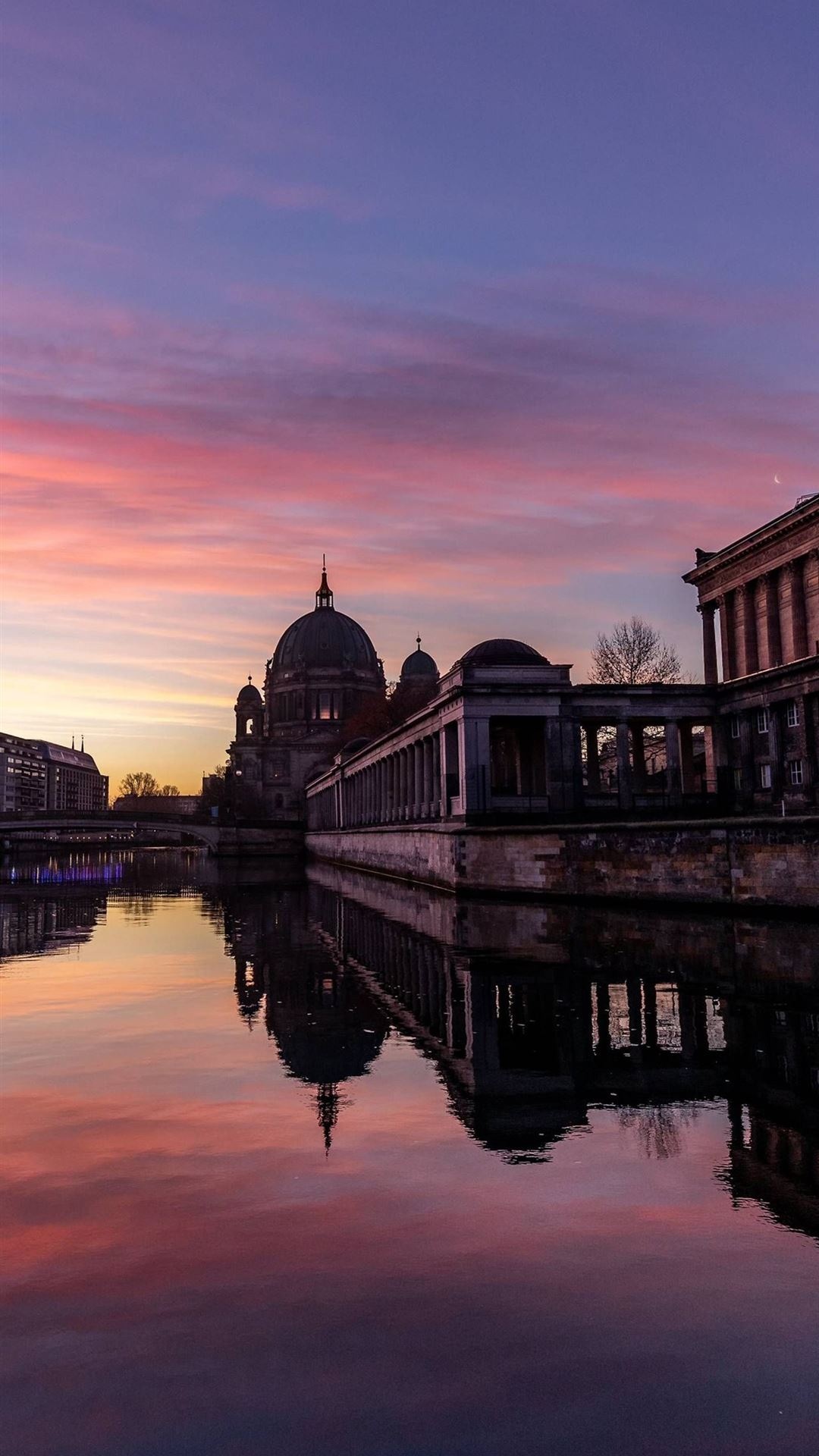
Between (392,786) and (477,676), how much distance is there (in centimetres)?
2850

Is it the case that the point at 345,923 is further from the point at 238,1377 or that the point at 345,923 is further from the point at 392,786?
the point at 392,786

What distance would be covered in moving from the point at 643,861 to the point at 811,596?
41033 millimetres

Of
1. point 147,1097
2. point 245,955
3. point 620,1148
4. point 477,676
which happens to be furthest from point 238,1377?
point 477,676

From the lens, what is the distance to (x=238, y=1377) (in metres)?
5.36

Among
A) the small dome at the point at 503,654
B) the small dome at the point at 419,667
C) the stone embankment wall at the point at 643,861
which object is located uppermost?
the small dome at the point at 419,667

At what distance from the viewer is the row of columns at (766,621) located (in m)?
69.1

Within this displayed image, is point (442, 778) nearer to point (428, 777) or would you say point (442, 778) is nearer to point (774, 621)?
point (428, 777)

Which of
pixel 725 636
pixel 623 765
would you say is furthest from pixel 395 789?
pixel 725 636

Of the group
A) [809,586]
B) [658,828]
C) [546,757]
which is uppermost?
[809,586]

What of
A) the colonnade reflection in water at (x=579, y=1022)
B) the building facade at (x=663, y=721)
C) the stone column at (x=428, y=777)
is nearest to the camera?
the colonnade reflection in water at (x=579, y=1022)

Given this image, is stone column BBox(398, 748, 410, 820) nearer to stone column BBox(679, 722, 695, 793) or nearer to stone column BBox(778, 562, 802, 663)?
stone column BBox(679, 722, 695, 793)

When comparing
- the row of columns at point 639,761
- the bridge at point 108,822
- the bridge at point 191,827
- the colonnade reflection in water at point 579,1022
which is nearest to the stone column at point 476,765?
the row of columns at point 639,761

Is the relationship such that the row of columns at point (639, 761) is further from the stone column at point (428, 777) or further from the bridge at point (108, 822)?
the bridge at point (108, 822)

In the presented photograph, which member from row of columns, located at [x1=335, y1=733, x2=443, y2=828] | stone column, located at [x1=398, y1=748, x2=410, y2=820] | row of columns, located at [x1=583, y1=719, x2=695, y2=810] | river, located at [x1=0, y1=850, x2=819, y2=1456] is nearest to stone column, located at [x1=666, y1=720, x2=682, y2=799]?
row of columns, located at [x1=583, y1=719, x2=695, y2=810]
